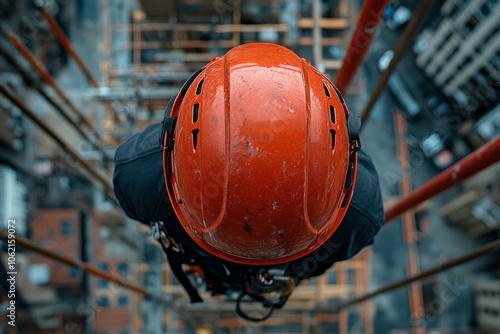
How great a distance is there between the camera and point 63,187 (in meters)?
13.5

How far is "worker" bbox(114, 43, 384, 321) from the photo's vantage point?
301 cm

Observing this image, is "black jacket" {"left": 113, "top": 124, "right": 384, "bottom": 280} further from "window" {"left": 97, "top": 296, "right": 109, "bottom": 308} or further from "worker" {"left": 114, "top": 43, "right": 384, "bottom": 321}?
"window" {"left": 97, "top": 296, "right": 109, "bottom": 308}

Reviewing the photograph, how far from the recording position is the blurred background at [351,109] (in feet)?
32.9

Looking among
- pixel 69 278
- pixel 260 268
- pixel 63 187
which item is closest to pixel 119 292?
pixel 69 278

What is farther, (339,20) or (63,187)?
(63,187)

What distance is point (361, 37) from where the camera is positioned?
4336 millimetres

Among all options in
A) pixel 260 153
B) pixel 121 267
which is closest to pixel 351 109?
pixel 121 267

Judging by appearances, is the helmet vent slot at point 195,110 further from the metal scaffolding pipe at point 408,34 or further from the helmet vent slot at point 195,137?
the metal scaffolding pipe at point 408,34

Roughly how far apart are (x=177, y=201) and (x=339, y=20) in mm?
8310

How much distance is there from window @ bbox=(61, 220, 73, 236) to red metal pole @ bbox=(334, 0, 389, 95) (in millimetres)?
9295

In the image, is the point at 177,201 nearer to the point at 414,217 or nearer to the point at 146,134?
the point at 146,134

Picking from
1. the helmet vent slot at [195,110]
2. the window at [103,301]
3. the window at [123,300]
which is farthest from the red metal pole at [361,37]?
the window at [103,301]

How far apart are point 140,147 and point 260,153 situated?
151cm

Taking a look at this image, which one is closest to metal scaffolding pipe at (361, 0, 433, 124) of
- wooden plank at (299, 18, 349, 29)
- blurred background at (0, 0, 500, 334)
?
blurred background at (0, 0, 500, 334)
